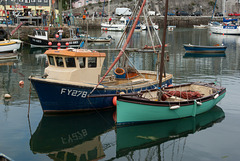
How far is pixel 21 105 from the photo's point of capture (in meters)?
17.8

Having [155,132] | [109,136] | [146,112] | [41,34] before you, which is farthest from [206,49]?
[109,136]

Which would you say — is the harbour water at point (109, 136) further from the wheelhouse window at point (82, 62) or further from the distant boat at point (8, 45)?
the distant boat at point (8, 45)

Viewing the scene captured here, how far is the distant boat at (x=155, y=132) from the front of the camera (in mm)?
13226

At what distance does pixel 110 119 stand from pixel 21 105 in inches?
191

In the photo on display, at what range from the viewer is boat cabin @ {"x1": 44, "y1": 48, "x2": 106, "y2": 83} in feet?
51.4

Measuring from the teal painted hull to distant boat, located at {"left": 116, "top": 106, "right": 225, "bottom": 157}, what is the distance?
26cm

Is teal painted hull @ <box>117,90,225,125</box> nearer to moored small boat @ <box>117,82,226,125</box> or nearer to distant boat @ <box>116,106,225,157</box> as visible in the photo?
moored small boat @ <box>117,82,226,125</box>

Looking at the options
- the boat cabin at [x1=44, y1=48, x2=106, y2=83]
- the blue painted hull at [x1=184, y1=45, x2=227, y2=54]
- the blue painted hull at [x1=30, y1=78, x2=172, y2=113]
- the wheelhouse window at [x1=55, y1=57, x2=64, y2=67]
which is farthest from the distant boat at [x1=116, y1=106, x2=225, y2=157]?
the blue painted hull at [x1=184, y1=45, x2=227, y2=54]

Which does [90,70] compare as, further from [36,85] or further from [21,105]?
[21,105]

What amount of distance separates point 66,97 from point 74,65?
4.87ft

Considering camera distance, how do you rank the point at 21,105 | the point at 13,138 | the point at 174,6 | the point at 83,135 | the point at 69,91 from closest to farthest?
the point at 13,138
the point at 83,135
the point at 69,91
the point at 21,105
the point at 174,6

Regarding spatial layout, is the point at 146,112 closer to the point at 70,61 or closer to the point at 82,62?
the point at 82,62

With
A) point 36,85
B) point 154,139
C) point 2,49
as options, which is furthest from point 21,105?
point 2,49

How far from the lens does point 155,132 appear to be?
564 inches
